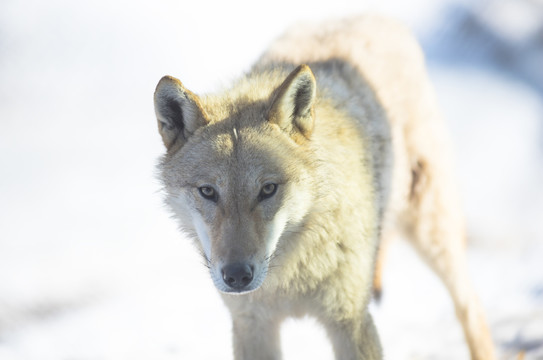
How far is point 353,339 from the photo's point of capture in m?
3.40

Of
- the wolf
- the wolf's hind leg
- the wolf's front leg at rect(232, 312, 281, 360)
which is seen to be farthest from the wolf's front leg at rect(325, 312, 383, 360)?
the wolf's hind leg

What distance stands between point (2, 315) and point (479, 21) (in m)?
8.63

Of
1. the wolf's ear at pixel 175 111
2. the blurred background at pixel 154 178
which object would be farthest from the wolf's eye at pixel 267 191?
the blurred background at pixel 154 178

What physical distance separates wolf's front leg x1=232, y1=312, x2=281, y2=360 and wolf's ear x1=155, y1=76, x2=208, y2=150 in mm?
1143

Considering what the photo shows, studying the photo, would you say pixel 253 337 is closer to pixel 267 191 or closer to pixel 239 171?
pixel 267 191

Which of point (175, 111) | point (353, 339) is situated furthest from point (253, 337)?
point (175, 111)

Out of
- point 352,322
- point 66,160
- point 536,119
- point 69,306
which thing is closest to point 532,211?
point 536,119

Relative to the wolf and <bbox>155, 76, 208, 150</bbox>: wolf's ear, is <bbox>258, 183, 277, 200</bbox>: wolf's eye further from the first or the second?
<bbox>155, 76, 208, 150</bbox>: wolf's ear

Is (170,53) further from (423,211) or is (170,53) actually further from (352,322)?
(352,322)

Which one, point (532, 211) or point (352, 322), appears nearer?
point (352, 322)

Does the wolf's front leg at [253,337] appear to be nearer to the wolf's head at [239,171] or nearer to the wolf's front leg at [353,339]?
the wolf's front leg at [353,339]

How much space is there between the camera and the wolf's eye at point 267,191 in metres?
2.96

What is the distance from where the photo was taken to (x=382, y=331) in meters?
5.25

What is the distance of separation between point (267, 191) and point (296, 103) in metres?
0.53
